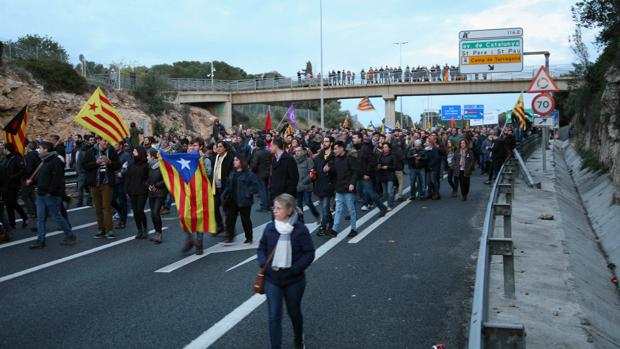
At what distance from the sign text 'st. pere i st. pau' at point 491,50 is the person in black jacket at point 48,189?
51.7ft

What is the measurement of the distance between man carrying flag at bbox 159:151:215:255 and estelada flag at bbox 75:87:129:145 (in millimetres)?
2301

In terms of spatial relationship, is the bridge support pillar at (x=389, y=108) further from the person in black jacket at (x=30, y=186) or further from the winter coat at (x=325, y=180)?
the winter coat at (x=325, y=180)

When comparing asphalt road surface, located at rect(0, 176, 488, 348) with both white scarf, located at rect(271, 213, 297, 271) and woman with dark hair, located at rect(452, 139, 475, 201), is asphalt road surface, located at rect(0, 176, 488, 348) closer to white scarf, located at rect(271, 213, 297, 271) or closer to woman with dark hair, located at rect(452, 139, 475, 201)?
white scarf, located at rect(271, 213, 297, 271)

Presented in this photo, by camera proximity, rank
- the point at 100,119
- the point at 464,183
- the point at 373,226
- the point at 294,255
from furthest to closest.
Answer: the point at 464,183
the point at 373,226
the point at 100,119
the point at 294,255

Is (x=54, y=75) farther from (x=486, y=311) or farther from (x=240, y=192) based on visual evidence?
(x=486, y=311)

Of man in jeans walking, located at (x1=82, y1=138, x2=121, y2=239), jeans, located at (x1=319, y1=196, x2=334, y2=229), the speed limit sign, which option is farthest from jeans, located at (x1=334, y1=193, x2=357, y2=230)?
the speed limit sign

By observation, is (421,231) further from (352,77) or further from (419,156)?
(352,77)

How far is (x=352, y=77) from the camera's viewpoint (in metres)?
53.0

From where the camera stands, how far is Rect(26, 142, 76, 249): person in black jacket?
1033 cm

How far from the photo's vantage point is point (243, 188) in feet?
33.6

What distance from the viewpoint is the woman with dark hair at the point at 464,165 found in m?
15.9

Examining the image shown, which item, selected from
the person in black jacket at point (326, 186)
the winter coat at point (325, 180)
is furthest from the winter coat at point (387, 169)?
the winter coat at point (325, 180)

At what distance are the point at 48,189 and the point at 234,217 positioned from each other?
10.4 ft

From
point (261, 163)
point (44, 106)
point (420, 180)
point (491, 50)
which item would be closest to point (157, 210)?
point (261, 163)
